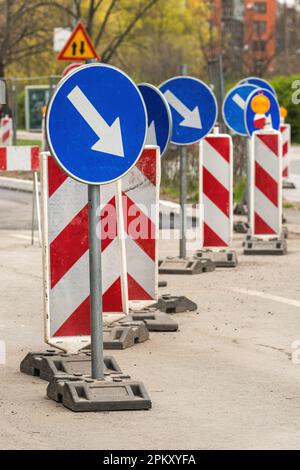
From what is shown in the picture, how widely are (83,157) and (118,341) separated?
2.37 m

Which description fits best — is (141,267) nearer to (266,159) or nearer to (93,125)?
(93,125)

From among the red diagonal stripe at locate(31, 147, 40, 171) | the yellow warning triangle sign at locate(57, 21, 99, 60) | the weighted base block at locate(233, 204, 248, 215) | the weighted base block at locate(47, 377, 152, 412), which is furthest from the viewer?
the yellow warning triangle sign at locate(57, 21, 99, 60)

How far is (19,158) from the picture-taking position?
1708cm

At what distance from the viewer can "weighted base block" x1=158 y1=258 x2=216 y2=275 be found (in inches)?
555

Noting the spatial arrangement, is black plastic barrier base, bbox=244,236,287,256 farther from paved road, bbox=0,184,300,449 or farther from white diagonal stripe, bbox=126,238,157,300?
white diagonal stripe, bbox=126,238,157,300

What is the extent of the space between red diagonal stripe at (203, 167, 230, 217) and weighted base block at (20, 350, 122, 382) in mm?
6322

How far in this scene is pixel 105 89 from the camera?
771 cm

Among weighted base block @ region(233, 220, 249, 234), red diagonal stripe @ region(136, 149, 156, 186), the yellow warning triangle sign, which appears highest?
the yellow warning triangle sign

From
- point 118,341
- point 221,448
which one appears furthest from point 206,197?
point 221,448

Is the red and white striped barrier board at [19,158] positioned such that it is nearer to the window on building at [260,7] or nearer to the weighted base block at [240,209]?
the weighted base block at [240,209]

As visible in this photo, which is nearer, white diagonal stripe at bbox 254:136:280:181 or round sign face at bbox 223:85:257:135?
white diagonal stripe at bbox 254:136:280:181

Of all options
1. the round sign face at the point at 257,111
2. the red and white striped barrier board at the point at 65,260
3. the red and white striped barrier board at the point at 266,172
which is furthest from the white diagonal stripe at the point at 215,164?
Result: the red and white striped barrier board at the point at 65,260

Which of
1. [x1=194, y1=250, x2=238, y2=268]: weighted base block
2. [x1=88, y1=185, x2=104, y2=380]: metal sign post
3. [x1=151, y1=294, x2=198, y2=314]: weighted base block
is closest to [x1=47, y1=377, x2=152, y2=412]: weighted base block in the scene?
[x1=88, y1=185, x2=104, y2=380]: metal sign post

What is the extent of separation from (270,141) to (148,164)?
5.51 m
